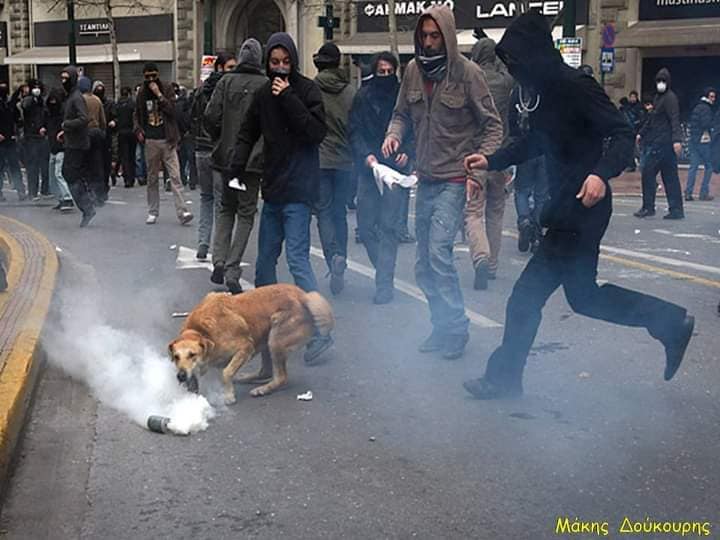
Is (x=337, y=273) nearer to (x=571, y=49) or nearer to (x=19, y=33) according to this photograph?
(x=571, y=49)

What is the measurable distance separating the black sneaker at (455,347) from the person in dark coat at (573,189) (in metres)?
1.08

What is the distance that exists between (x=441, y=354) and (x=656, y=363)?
46.7 inches

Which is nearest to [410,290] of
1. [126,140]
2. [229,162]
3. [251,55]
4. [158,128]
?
[229,162]

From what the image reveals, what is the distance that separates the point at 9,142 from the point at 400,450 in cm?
1314

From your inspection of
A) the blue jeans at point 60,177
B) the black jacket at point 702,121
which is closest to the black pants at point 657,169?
the black jacket at point 702,121

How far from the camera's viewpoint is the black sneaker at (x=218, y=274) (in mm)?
8141

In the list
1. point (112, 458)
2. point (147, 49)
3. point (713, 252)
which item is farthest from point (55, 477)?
point (147, 49)

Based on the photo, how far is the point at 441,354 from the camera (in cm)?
601

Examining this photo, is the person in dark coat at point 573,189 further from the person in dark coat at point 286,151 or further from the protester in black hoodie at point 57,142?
the protester in black hoodie at point 57,142

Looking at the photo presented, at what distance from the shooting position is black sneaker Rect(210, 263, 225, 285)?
320 inches

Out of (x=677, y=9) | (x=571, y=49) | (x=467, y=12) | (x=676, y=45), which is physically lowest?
(x=571, y=49)

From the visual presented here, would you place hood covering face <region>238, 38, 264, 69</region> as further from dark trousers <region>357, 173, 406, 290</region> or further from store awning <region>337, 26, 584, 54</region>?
store awning <region>337, 26, 584, 54</region>

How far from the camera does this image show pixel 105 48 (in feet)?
125

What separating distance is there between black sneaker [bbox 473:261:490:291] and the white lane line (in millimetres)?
452
